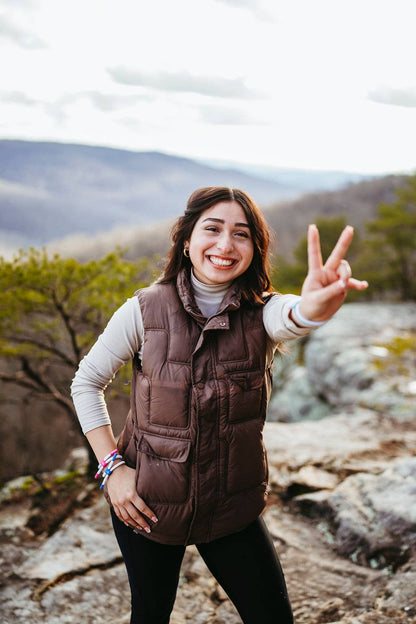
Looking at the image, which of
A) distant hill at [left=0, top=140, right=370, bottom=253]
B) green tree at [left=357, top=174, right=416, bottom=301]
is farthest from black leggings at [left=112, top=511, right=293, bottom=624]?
distant hill at [left=0, top=140, right=370, bottom=253]

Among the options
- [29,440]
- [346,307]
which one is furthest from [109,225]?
[346,307]

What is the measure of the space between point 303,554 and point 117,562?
1234 mm

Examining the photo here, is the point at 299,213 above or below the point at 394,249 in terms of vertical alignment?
above

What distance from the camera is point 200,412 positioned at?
Answer: 1.66 meters

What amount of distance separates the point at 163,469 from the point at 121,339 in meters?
0.45

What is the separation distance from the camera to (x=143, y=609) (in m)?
1.82

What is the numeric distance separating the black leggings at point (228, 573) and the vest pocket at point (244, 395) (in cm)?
43

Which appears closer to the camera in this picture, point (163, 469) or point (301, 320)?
point (301, 320)

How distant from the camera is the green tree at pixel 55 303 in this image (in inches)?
208

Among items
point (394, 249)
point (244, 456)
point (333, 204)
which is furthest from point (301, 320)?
point (333, 204)

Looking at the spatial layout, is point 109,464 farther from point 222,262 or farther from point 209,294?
point 222,262

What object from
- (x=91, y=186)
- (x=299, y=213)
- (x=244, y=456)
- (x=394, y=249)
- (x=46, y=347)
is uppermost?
(x=91, y=186)

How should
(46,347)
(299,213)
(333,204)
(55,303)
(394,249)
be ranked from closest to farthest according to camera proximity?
(55,303)
(46,347)
(394,249)
(299,213)
(333,204)

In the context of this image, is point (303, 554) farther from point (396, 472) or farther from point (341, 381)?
point (341, 381)
